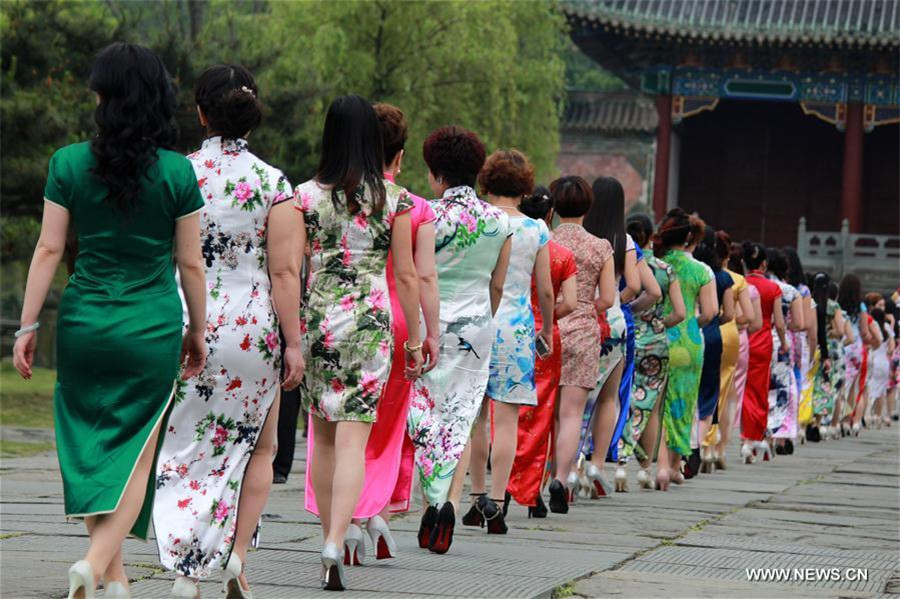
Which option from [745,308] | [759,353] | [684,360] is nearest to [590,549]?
[684,360]

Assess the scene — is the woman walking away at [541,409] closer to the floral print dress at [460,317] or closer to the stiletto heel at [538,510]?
the stiletto heel at [538,510]

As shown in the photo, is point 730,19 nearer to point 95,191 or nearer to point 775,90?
point 775,90

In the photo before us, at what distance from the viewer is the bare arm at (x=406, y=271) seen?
5492 mm

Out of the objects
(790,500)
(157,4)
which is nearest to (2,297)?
(157,4)

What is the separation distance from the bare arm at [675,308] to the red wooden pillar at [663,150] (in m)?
15.9

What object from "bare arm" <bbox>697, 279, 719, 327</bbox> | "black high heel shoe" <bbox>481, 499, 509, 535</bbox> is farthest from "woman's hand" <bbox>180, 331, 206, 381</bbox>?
"bare arm" <bbox>697, 279, 719, 327</bbox>

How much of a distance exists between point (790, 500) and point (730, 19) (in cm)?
1652

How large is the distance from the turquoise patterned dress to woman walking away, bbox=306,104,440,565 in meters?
3.87

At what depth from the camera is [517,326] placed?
23.6ft

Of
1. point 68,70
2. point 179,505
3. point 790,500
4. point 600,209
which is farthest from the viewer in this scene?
point 68,70

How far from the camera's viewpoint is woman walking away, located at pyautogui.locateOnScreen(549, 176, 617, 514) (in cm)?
816

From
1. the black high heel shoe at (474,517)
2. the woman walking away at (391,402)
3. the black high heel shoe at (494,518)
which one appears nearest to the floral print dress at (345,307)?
the woman walking away at (391,402)

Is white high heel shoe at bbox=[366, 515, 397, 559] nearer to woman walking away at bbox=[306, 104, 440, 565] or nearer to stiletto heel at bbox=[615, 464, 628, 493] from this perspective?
woman walking away at bbox=[306, 104, 440, 565]

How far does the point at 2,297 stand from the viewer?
1182 inches
